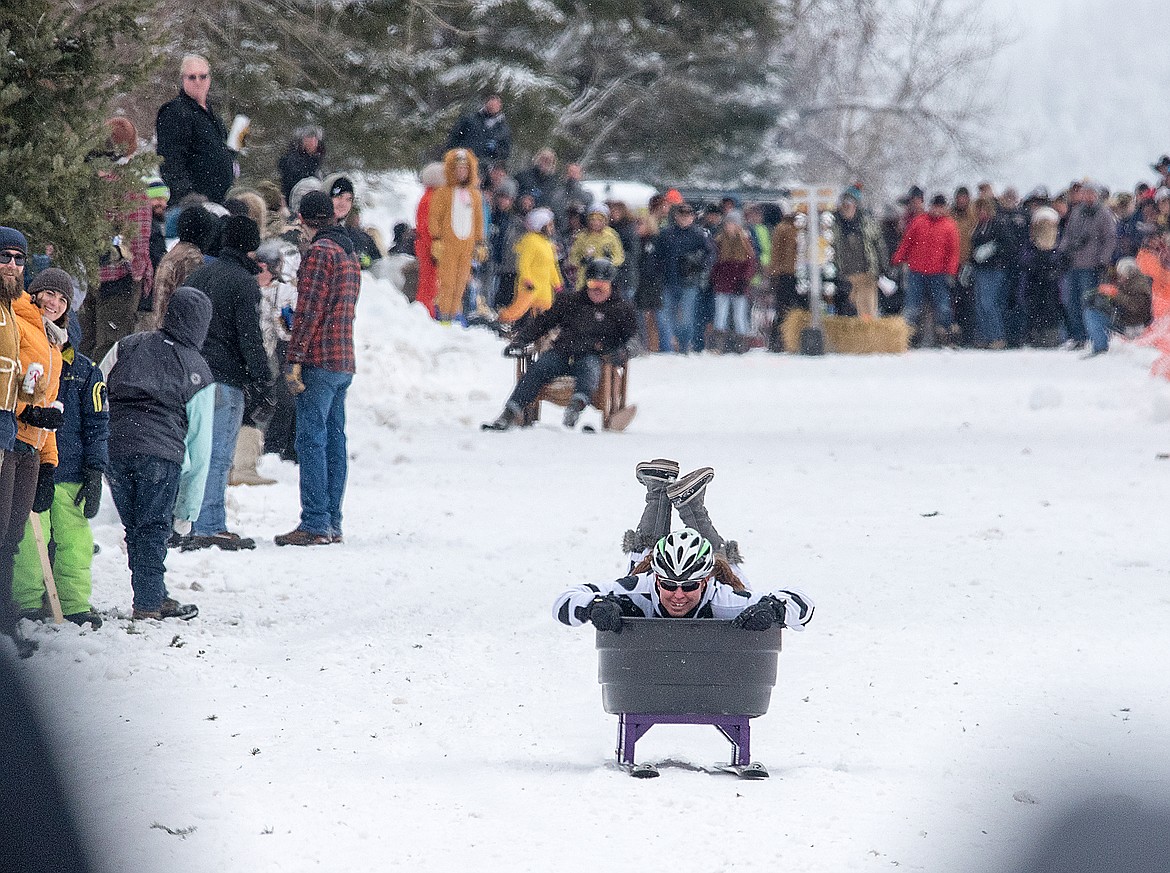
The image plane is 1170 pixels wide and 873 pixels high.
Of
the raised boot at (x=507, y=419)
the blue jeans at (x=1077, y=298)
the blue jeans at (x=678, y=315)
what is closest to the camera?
the raised boot at (x=507, y=419)

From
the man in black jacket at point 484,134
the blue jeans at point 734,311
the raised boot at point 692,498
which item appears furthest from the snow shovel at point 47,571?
the blue jeans at point 734,311

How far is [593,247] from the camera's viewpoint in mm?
19047

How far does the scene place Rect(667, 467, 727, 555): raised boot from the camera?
7043 millimetres

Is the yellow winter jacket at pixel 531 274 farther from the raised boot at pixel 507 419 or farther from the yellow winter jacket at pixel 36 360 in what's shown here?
the yellow winter jacket at pixel 36 360

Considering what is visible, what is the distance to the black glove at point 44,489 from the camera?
683 centimetres

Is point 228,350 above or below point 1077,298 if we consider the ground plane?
below

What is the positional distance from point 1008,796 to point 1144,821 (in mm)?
658

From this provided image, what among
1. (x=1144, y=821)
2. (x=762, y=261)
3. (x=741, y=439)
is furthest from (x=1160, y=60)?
(x=1144, y=821)

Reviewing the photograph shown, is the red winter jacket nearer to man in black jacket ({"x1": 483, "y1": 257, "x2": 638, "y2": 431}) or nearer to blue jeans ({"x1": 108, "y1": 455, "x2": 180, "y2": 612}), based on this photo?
man in black jacket ({"x1": 483, "y1": 257, "x2": 638, "y2": 431})

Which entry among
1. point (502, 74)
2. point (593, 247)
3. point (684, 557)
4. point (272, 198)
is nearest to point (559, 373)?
point (272, 198)

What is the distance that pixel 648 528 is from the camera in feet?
23.2

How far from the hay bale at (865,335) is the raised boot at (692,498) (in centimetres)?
1640

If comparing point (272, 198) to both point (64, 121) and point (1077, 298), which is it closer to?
point (64, 121)

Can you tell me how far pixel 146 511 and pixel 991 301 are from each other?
18.1m
